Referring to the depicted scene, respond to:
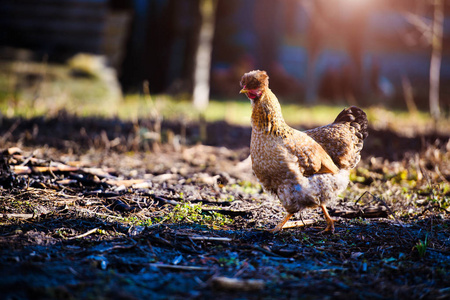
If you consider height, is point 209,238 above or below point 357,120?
below

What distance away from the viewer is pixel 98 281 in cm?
214

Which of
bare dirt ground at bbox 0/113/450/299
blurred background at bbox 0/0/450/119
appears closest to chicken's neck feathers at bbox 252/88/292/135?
bare dirt ground at bbox 0/113/450/299

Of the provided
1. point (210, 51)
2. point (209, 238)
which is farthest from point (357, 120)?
point (210, 51)

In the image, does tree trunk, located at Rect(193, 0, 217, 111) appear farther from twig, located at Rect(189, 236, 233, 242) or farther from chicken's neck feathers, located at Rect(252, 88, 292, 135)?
twig, located at Rect(189, 236, 233, 242)

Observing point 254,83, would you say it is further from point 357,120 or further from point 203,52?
point 203,52

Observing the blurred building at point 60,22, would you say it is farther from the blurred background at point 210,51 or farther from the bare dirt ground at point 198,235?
the bare dirt ground at point 198,235

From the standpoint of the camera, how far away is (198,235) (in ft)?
9.41

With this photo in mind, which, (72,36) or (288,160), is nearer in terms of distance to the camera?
(288,160)

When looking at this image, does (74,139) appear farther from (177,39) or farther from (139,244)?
(177,39)

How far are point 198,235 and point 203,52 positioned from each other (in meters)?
6.86

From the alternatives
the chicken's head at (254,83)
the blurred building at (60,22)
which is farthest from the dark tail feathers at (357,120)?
the blurred building at (60,22)

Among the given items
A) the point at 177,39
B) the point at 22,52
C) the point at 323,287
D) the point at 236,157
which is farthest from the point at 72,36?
the point at 323,287

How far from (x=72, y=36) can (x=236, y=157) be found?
19.9ft

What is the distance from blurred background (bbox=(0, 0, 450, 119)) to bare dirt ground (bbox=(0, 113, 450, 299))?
2.54 m
